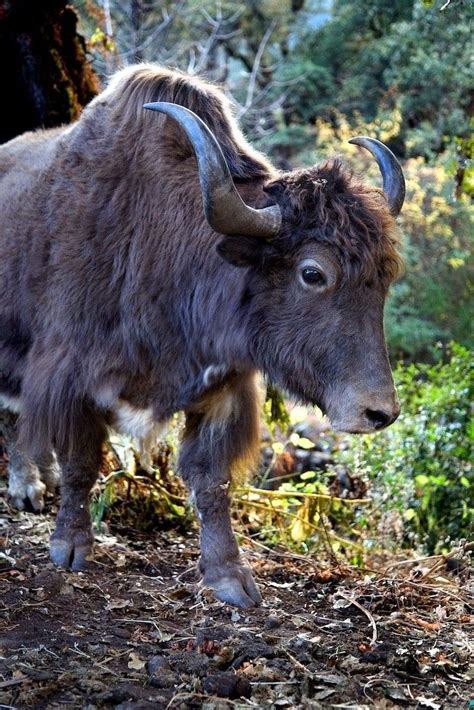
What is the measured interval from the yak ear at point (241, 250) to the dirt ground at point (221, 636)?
159 cm

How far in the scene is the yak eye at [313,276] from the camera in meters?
3.96

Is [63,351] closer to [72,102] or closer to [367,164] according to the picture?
[72,102]

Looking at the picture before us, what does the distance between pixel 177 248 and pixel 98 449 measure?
48.4 inches

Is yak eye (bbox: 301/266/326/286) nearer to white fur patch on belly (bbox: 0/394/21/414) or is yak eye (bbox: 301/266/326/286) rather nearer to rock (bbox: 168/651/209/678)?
rock (bbox: 168/651/209/678)

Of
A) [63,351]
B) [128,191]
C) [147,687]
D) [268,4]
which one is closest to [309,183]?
[128,191]

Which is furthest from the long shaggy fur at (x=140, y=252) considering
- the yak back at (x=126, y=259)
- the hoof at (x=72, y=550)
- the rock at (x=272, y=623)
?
the rock at (x=272, y=623)

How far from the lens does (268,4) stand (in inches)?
886

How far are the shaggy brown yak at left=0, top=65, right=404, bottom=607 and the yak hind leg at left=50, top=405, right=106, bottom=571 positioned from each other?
1 cm

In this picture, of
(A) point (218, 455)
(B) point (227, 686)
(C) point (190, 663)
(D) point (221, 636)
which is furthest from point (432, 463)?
(B) point (227, 686)

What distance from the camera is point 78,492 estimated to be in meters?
5.01

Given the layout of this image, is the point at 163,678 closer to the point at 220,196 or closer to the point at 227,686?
the point at 227,686

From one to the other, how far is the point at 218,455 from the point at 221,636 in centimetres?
110

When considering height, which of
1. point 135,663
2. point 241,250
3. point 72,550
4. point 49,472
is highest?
point 241,250

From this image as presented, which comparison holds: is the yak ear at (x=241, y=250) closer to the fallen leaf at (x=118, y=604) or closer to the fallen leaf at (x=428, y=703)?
the fallen leaf at (x=118, y=604)
